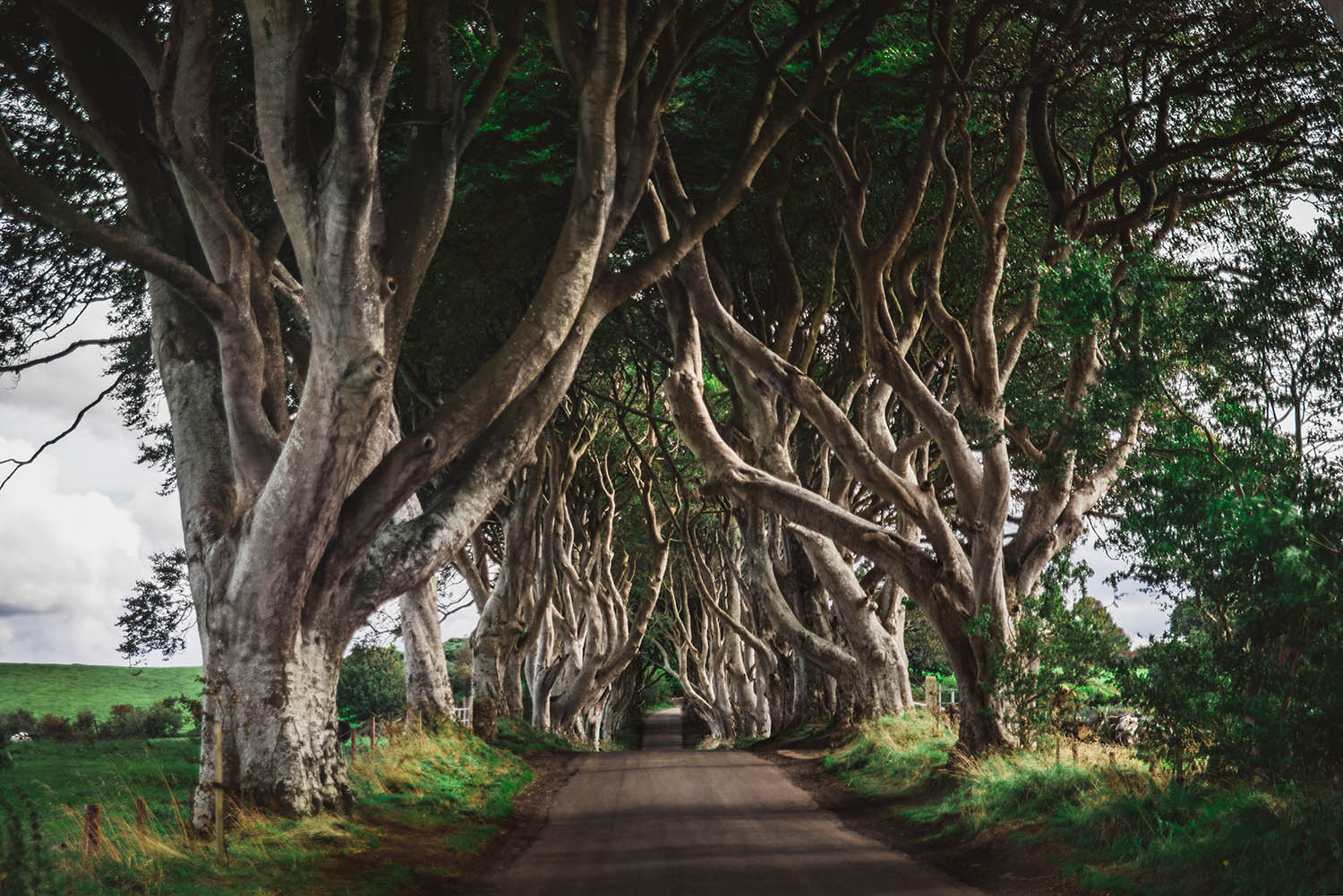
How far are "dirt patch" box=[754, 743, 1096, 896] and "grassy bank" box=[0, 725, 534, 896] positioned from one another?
4.30 metres

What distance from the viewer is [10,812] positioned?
4.87m

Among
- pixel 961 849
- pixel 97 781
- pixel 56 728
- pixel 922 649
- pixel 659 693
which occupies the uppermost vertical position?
pixel 56 728

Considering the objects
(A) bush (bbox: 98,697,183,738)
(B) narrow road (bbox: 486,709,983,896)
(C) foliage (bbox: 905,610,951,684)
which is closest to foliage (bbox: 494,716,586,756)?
(B) narrow road (bbox: 486,709,983,896)

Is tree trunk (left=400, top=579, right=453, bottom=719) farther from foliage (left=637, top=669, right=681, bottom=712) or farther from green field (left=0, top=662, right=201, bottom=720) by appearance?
foliage (left=637, top=669, right=681, bottom=712)

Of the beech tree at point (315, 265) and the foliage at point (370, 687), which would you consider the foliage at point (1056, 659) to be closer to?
the beech tree at point (315, 265)

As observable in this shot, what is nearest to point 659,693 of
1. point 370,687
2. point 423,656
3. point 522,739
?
point 370,687

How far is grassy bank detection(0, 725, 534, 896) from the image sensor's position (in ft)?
24.6

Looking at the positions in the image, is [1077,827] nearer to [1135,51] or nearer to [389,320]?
[389,320]

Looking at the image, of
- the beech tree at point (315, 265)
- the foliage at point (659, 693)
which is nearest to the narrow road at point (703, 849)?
the beech tree at point (315, 265)

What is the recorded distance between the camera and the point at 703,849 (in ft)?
36.3

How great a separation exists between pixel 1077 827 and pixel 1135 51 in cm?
985

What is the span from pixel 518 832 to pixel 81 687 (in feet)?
120

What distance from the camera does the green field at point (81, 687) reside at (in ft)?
117

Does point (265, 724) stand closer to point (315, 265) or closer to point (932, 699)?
point (315, 265)
